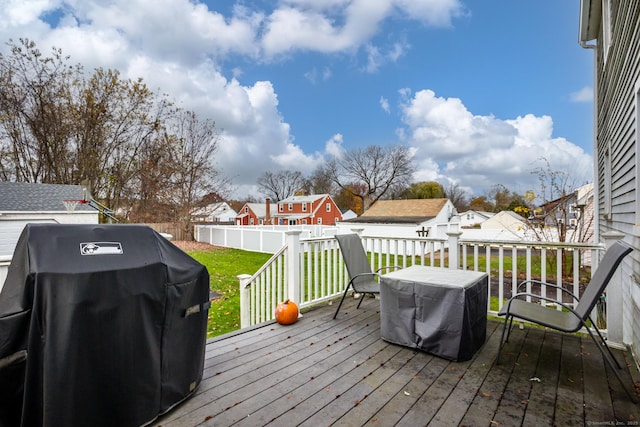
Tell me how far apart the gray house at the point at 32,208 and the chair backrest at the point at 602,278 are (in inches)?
521

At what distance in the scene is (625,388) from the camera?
2.12 m

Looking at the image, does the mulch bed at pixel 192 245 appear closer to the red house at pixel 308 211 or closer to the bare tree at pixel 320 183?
the red house at pixel 308 211

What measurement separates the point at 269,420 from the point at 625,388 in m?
2.39

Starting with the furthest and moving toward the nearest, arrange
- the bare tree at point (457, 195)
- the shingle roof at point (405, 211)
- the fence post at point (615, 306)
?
the bare tree at point (457, 195) < the shingle roof at point (405, 211) < the fence post at point (615, 306)

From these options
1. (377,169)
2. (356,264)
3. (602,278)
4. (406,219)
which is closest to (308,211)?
(377,169)

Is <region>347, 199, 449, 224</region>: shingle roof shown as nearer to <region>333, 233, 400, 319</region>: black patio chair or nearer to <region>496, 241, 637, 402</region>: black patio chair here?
<region>333, 233, 400, 319</region>: black patio chair

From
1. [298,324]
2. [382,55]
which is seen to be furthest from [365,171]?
[298,324]

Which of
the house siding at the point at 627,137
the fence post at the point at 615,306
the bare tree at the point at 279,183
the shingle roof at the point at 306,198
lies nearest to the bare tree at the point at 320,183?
the bare tree at the point at 279,183

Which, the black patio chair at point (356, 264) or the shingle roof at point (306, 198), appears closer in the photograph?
the black patio chair at point (356, 264)

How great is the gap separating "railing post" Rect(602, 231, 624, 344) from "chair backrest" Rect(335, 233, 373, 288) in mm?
2371

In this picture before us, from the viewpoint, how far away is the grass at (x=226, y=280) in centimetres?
534

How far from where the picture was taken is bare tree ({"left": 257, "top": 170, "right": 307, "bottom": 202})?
128ft

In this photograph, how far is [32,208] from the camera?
35.0 feet

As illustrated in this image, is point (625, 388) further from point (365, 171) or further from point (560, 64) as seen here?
point (365, 171)
